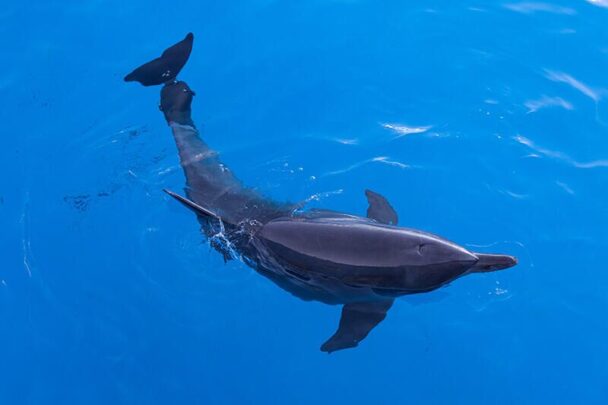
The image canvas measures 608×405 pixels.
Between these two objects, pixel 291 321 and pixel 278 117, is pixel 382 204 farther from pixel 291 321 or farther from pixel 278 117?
pixel 278 117

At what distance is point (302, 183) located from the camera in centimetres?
729

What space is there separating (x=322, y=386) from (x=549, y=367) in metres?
2.12

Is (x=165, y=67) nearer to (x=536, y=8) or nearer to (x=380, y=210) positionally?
(x=380, y=210)

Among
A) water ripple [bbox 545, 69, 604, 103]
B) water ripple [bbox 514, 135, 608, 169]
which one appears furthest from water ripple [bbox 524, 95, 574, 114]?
water ripple [bbox 514, 135, 608, 169]

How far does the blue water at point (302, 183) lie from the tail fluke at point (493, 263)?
1521 mm

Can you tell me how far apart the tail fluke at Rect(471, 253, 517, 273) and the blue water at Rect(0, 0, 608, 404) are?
1.52 metres

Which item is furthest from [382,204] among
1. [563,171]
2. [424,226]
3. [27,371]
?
[27,371]

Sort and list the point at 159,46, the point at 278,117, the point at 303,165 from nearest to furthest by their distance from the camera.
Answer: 1. the point at 303,165
2. the point at 278,117
3. the point at 159,46

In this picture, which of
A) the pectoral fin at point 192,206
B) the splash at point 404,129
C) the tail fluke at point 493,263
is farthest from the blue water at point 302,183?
the tail fluke at point 493,263

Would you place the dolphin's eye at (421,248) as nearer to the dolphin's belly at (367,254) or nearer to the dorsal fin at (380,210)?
the dolphin's belly at (367,254)

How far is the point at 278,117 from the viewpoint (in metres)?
8.11

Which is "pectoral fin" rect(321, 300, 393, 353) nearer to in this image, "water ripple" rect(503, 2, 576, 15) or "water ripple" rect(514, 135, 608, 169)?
"water ripple" rect(514, 135, 608, 169)

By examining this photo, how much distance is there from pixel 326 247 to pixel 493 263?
1225 millimetres

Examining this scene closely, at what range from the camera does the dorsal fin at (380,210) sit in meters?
6.45
